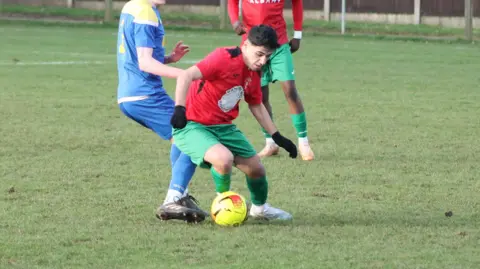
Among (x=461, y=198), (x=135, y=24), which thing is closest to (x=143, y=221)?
(x=135, y=24)

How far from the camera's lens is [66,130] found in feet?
40.0

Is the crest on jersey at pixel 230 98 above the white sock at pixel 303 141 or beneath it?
above

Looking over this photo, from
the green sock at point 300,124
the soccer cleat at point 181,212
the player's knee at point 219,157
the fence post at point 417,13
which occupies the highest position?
the player's knee at point 219,157

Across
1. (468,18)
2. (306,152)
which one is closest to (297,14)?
(306,152)

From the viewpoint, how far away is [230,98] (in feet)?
24.1

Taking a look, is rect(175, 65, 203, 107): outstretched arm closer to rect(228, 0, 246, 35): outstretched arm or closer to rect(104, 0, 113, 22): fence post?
rect(228, 0, 246, 35): outstretched arm

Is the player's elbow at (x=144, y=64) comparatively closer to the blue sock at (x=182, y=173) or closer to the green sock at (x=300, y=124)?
the blue sock at (x=182, y=173)

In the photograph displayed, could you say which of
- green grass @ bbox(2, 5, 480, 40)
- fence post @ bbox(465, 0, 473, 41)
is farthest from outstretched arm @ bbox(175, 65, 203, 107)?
green grass @ bbox(2, 5, 480, 40)

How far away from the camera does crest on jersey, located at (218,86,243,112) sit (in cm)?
733

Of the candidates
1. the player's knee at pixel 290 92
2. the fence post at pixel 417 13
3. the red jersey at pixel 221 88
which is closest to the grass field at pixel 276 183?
the player's knee at pixel 290 92

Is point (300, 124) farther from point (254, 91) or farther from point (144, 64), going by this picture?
point (144, 64)

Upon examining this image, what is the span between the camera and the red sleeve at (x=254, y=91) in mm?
7448

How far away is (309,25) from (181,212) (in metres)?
31.9

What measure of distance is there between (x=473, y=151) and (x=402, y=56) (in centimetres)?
1445
